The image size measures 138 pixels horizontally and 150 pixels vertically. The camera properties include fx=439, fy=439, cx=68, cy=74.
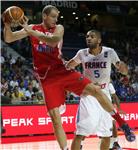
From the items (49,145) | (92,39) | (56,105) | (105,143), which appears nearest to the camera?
(56,105)

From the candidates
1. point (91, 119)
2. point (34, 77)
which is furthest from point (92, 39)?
point (34, 77)

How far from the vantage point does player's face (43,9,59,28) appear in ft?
18.7

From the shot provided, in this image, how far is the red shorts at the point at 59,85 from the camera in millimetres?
5828

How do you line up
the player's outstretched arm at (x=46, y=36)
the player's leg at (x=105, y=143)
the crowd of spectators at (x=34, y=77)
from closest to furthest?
the player's outstretched arm at (x=46, y=36) → the player's leg at (x=105, y=143) → the crowd of spectators at (x=34, y=77)

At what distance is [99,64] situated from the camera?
6.63 metres

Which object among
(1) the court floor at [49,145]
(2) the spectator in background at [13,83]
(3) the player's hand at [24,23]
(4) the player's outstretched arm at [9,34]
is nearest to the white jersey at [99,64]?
(4) the player's outstretched arm at [9,34]

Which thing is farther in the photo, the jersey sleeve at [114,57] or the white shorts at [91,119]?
the jersey sleeve at [114,57]

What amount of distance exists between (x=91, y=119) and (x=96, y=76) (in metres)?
0.68

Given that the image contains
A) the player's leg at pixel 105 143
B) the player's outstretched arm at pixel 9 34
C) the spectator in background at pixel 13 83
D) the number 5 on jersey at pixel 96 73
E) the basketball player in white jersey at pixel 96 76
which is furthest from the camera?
the spectator in background at pixel 13 83

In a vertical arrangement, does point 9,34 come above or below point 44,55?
above

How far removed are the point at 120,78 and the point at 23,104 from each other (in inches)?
236

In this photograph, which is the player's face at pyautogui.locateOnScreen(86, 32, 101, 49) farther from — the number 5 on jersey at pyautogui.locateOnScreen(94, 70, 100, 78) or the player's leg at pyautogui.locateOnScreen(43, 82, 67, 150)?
the player's leg at pyautogui.locateOnScreen(43, 82, 67, 150)

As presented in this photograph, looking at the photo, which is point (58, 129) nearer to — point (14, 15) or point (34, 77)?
point (14, 15)

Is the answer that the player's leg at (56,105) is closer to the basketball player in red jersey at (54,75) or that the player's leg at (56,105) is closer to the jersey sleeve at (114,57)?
the basketball player in red jersey at (54,75)
